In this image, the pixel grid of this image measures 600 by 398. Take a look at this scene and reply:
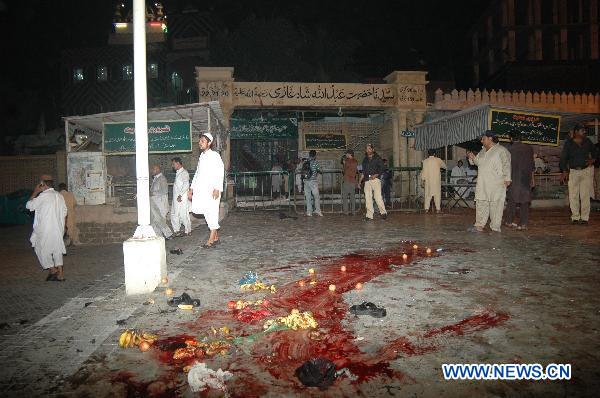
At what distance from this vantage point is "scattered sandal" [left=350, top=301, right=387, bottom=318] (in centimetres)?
358

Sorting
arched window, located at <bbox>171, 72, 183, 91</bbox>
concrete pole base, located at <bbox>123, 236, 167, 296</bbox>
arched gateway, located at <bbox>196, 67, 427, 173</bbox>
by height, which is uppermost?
arched window, located at <bbox>171, 72, 183, 91</bbox>

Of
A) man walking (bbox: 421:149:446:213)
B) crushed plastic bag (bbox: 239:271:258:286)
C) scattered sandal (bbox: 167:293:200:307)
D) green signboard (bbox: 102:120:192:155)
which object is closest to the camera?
scattered sandal (bbox: 167:293:200:307)

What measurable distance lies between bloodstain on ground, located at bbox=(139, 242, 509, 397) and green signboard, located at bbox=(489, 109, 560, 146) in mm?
8747

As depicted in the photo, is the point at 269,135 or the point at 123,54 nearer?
the point at 269,135

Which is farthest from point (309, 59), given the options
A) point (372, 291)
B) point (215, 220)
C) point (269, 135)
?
point (372, 291)

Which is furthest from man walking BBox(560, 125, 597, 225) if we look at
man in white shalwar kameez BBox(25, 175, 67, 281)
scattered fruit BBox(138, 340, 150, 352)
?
man in white shalwar kameez BBox(25, 175, 67, 281)

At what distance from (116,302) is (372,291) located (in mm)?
2602

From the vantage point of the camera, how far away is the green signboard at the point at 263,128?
62.0ft

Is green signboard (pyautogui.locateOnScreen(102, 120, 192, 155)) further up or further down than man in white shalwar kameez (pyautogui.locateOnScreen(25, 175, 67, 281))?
further up

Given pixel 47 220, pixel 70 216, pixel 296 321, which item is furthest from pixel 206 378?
pixel 70 216

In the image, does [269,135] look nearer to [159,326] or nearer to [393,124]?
[393,124]

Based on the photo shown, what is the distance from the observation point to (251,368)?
2.72 m

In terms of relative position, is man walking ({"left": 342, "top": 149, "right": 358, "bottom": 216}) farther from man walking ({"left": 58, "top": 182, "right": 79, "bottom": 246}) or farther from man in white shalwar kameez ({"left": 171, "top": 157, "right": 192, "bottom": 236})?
man walking ({"left": 58, "top": 182, "right": 79, "bottom": 246})

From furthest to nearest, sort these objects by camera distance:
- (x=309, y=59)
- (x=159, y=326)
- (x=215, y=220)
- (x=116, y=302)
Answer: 1. (x=309, y=59)
2. (x=215, y=220)
3. (x=116, y=302)
4. (x=159, y=326)
